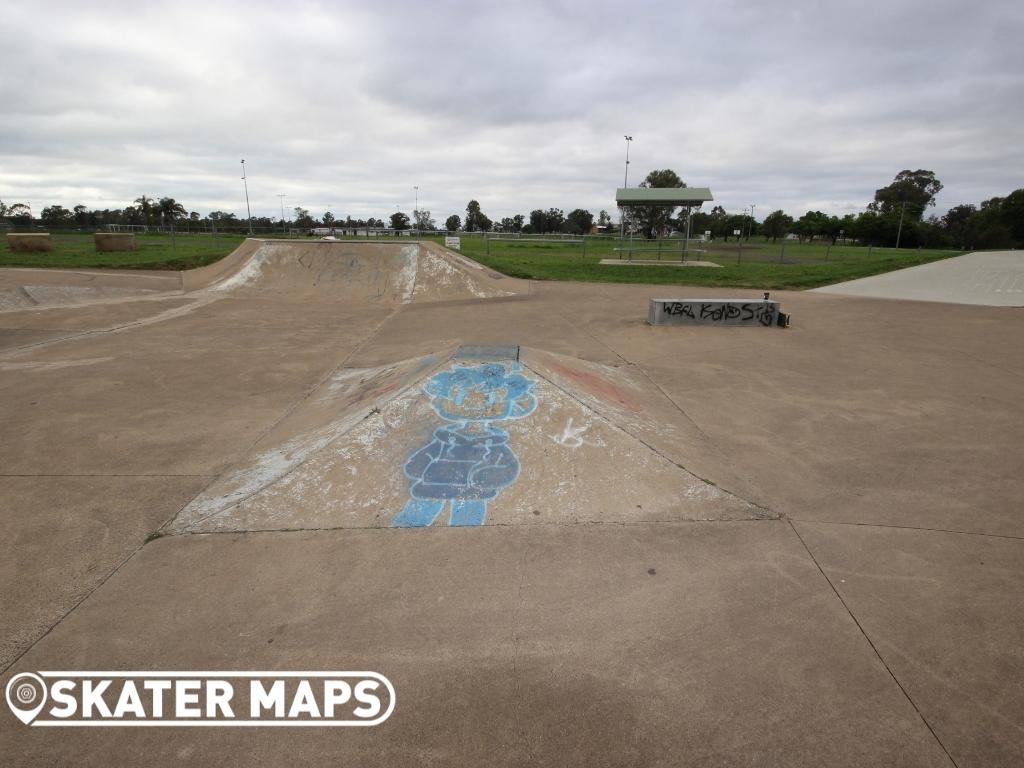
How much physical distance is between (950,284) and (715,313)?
55.0 feet

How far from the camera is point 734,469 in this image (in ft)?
18.3

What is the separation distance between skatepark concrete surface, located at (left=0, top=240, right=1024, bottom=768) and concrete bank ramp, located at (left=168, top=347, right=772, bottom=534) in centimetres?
4

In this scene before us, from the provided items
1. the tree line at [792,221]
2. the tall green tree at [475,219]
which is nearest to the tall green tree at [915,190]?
the tree line at [792,221]

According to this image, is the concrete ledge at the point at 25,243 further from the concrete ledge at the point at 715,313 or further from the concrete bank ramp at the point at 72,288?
the concrete ledge at the point at 715,313

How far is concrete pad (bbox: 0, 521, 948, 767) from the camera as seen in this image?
8.51 ft

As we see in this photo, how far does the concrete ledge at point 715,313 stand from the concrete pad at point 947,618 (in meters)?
10.0

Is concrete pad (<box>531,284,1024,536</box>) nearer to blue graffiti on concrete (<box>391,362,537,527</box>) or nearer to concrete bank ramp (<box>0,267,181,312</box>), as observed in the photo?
blue graffiti on concrete (<box>391,362,537,527</box>)

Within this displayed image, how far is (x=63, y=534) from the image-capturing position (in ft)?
14.5

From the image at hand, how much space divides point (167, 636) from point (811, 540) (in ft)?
16.0

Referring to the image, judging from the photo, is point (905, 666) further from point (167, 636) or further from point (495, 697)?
point (167, 636)

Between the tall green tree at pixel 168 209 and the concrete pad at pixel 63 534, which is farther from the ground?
the tall green tree at pixel 168 209

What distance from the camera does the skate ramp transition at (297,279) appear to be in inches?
684

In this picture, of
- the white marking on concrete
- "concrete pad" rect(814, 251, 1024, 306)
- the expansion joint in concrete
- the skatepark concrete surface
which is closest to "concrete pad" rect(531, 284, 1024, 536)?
the skatepark concrete surface

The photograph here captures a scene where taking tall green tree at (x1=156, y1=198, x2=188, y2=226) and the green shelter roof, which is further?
tall green tree at (x1=156, y1=198, x2=188, y2=226)
